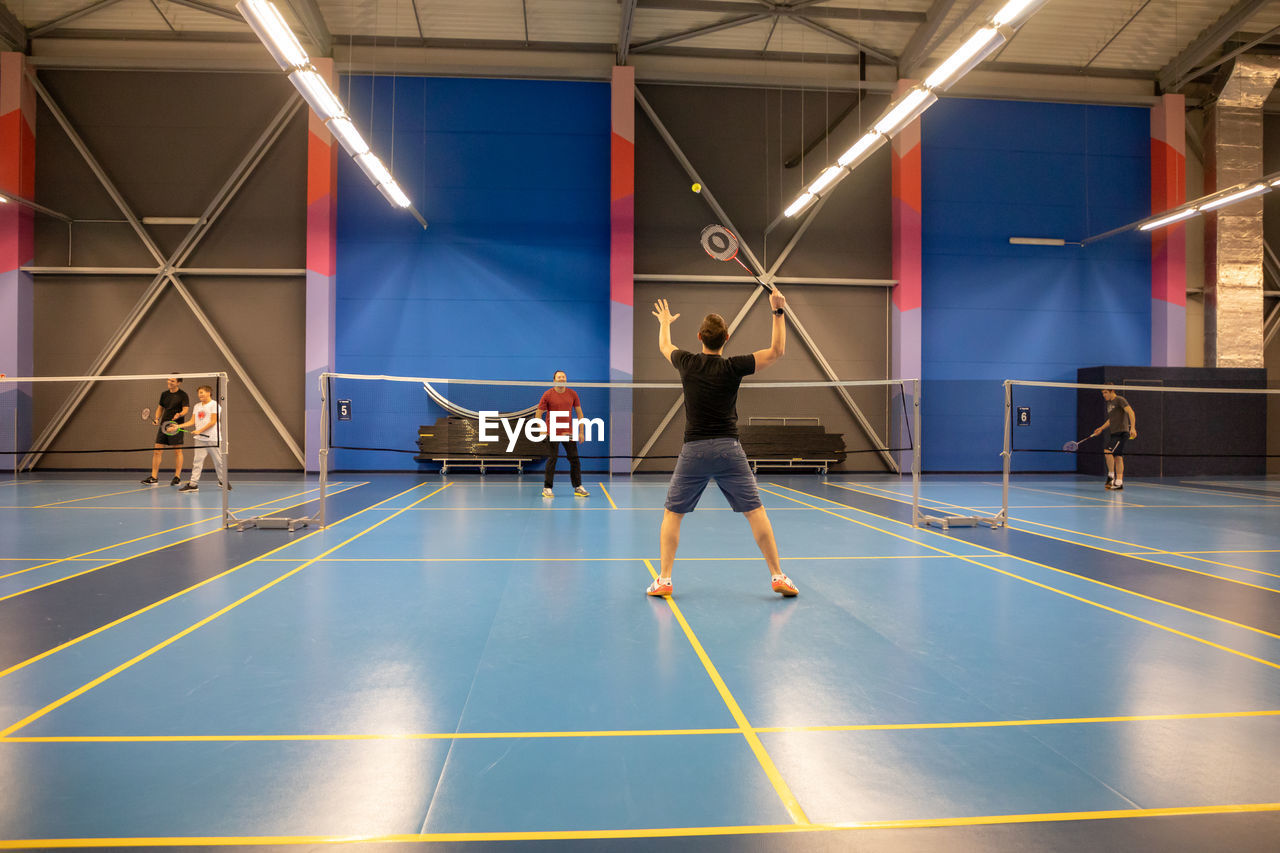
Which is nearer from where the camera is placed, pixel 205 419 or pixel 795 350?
pixel 205 419

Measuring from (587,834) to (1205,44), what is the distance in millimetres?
21039

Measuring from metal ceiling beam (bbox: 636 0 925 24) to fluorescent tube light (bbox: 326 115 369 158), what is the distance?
7.18 meters

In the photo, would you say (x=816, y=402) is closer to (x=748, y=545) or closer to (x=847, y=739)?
(x=748, y=545)

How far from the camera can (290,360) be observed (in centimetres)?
1539

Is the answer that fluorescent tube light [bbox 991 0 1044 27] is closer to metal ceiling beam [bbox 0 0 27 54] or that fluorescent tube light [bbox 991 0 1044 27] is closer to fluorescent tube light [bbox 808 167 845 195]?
fluorescent tube light [bbox 808 167 845 195]

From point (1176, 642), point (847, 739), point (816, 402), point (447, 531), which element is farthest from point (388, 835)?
point (816, 402)

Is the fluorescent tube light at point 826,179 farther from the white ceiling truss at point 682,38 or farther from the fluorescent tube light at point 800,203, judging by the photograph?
the white ceiling truss at point 682,38

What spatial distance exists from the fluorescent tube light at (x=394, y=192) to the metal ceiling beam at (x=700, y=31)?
6.55m

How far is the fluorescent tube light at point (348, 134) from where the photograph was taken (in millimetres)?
10180

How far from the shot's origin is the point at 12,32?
14625 mm

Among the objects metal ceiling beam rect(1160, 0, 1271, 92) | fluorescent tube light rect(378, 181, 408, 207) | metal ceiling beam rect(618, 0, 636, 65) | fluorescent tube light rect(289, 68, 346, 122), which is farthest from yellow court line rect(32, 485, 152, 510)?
metal ceiling beam rect(1160, 0, 1271, 92)

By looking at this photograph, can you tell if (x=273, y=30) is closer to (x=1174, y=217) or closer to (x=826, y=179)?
(x=826, y=179)

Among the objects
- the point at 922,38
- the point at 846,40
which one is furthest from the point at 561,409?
the point at 922,38

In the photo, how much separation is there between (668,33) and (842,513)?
40.3ft
